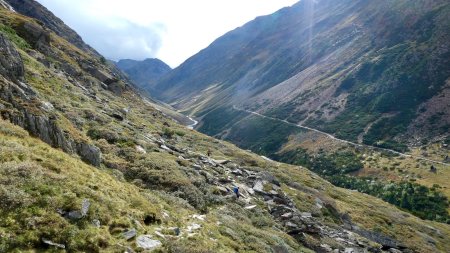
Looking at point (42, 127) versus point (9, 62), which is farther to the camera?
point (9, 62)

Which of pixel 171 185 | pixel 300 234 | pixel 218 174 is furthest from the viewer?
pixel 218 174

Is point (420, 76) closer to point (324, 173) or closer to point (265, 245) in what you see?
point (324, 173)

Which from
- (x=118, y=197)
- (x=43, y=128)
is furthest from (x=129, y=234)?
(x=43, y=128)

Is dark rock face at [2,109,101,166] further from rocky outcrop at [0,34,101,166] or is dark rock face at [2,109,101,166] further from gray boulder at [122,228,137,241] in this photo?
gray boulder at [122,228,137,241]

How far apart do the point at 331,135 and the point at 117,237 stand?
529 feet

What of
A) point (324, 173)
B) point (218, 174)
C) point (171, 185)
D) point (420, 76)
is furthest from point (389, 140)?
point (171, 185)

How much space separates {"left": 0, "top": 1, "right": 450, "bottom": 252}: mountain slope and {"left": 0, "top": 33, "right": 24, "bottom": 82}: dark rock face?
102 millimetres

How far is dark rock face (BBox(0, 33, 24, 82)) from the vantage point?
26609mm

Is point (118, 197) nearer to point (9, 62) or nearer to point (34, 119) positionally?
point (34, 119)

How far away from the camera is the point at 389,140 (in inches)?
5856

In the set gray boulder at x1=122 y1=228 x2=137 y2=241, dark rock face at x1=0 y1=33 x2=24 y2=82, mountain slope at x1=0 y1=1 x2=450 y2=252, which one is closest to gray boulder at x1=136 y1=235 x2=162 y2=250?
mountain slope at x1=0 y1=1 x2=450 y2=252

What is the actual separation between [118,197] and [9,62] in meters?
15.5

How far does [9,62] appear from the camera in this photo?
27.4 meters

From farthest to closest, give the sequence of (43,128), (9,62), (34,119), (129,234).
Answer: (9,62) < (34,119) < (43,128) < (129,234)
